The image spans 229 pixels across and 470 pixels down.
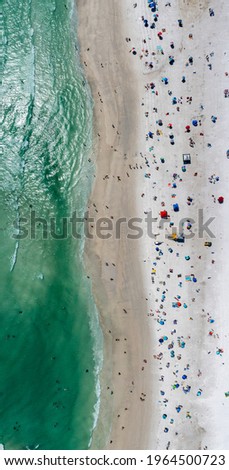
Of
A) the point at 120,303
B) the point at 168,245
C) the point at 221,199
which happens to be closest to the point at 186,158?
the point at 221,199

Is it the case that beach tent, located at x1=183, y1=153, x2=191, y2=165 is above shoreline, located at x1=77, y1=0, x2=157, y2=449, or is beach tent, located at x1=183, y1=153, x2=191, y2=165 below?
above

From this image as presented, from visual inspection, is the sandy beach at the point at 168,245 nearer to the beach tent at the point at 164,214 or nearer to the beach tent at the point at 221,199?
the beach tent at the point at 221,199

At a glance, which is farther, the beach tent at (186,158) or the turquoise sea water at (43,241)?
the turquoise sea water at (43,241)

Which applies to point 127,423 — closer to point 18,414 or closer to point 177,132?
point 18,414

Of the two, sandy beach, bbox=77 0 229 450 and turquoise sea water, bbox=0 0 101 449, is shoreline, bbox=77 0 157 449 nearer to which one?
sandy beach, bbox=77 0 229 450

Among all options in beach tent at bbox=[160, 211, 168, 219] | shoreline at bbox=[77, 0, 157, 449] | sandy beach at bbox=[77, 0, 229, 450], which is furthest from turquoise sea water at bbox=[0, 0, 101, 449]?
beach tent at bbox=[160, 211, 168, 219]

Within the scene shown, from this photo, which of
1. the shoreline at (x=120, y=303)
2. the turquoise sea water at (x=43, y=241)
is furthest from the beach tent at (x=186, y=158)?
the turquoise sea water at (x=43, y=241)

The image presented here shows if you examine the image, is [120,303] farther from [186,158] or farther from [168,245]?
[186,158]
